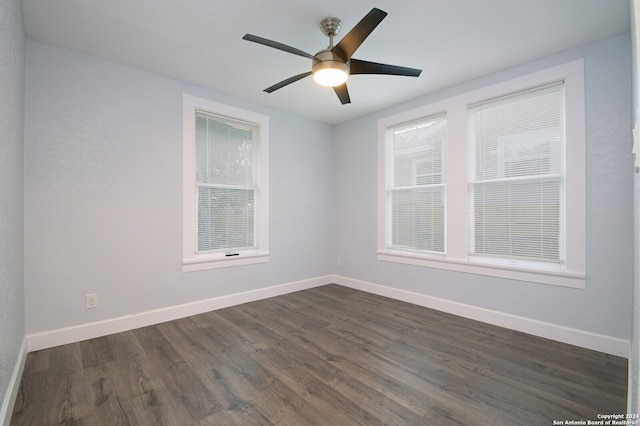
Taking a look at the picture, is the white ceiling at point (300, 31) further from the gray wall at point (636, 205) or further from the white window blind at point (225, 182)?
the gray wall at point (636, 205)

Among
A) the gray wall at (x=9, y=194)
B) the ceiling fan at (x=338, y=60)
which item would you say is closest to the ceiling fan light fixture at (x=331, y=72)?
the ceiling fan at (x=338, y=60)

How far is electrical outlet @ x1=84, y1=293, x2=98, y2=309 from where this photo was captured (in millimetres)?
2703

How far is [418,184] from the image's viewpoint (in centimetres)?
→ 382

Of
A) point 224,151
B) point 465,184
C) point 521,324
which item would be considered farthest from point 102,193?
point 521,324

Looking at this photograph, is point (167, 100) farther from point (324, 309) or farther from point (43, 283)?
point (324, 309)

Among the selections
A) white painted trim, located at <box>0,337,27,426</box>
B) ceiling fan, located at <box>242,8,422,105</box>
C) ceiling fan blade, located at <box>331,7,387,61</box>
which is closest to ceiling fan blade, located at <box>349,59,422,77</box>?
ceiling fan, located at <box>242,8,422,105</box>

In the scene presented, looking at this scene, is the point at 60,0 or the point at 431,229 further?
the point at 431,229

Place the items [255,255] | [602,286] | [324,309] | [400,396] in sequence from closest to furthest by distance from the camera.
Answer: [400,396]
[602,286]
[324,309]
[255,255]

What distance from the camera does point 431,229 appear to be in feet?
12.1

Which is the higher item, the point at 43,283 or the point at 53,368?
the point at 43,283

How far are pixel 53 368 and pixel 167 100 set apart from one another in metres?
2.65

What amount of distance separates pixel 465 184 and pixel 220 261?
10.0 ft

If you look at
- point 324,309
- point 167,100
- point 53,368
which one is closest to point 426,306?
point 324,309

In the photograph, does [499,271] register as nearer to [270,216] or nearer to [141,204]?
[270,216]
